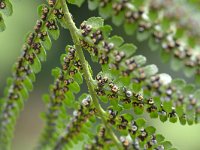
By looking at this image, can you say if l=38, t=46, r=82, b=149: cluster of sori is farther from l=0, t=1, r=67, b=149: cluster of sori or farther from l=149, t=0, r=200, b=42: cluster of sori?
l=149, t=0, r=200, b=42: cluster of sori

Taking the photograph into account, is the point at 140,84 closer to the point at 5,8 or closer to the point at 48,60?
the point at 5,8

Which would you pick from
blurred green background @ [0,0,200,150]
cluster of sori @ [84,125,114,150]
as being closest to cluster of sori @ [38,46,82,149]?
cluster of sori @ [84,125,114,150]

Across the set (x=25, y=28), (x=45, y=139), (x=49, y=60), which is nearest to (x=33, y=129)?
(x=49, y=60)

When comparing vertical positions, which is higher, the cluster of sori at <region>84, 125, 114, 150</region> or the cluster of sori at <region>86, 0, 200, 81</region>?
the cluster of sori at <region>86, 0, 200, 81</region>

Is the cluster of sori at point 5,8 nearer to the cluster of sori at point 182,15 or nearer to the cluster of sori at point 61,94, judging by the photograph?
the cluster of sori at point 61,94

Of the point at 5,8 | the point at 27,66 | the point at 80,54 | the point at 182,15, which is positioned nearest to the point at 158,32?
the point at 182,15

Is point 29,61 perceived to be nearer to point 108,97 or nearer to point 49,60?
point 108,97
